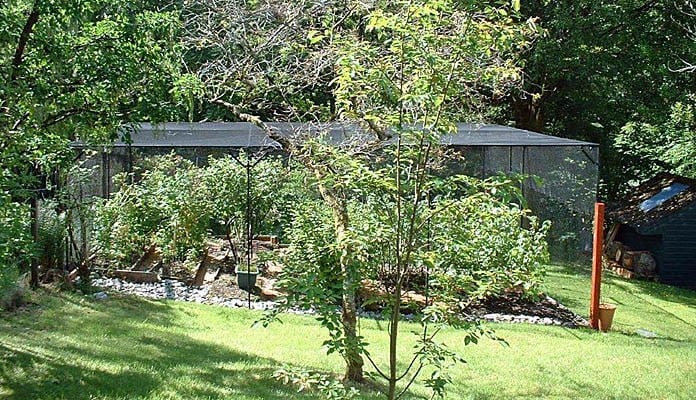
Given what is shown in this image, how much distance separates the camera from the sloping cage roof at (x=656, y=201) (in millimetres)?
12258

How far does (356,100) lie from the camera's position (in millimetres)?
3850

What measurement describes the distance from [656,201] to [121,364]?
414 inches

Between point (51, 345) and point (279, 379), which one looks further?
point (51, 345)

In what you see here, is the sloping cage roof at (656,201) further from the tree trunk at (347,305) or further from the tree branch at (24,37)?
the tree branch at (24,37)

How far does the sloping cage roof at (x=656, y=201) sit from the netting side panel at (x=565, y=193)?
1.40 m

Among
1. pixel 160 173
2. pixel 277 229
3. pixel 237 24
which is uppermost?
pixel 237 24

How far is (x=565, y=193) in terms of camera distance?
440 inches

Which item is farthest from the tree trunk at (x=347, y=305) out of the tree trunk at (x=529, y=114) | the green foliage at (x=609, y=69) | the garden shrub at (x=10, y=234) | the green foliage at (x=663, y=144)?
the tree trunk at (x=529, y=114)

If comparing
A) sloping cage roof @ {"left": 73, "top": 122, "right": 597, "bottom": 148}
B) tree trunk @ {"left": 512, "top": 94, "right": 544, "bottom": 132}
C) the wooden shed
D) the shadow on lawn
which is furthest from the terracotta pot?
tree trunk @ {"left": 512, "top": 94, "right": 544, "bottom": 132}

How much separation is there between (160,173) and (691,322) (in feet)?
23.0

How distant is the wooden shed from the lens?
39.5 feet

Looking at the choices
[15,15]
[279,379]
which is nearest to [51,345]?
[279,379]

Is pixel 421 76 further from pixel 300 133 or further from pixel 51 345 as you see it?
pixel 51 345

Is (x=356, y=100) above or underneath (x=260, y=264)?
above
